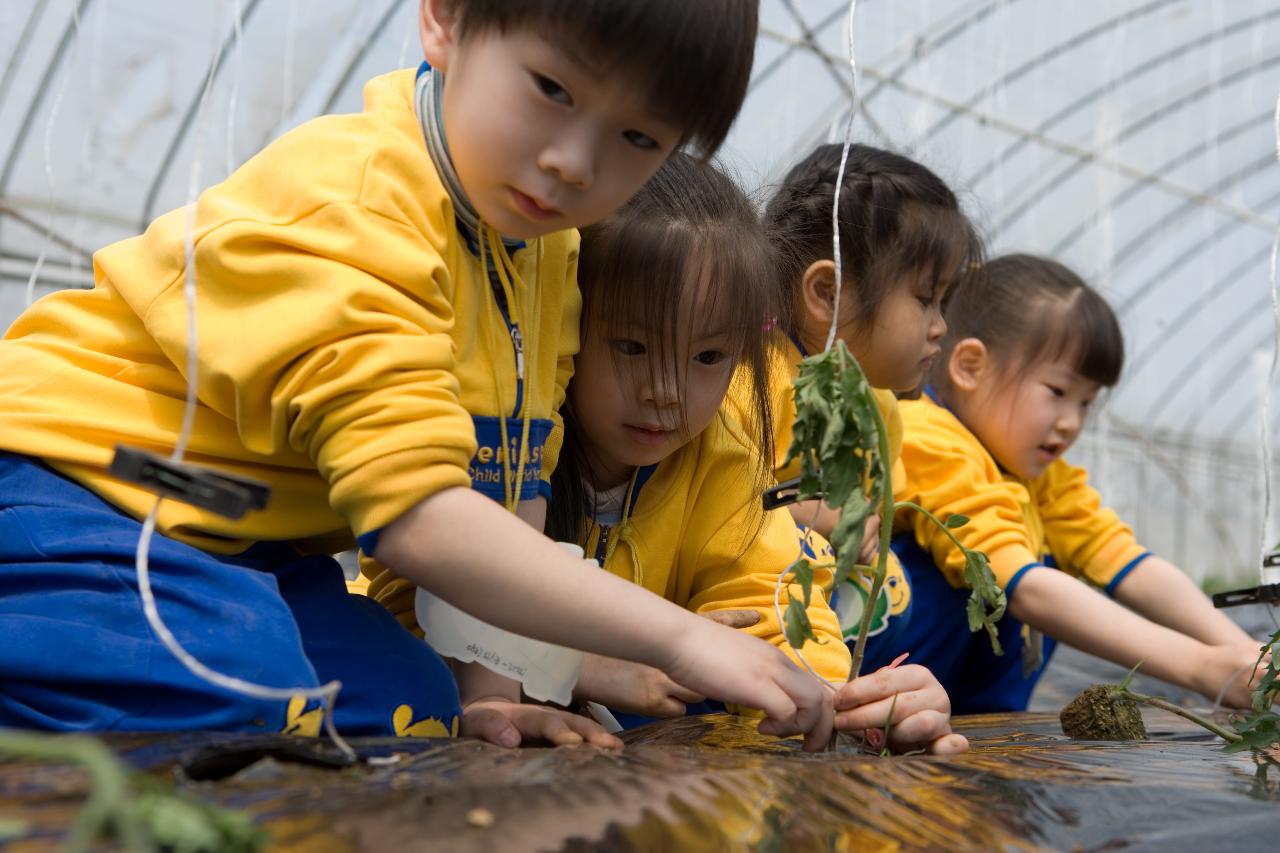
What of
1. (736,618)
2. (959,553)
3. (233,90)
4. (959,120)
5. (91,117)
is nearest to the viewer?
(736,618)

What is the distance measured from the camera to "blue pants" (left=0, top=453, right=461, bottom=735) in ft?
3.94

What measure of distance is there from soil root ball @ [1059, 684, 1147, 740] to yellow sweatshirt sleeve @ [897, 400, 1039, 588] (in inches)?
27.0

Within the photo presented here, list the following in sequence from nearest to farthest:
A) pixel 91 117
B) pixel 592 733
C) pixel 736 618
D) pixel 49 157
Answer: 1. pixel 592 733
2. pixel 736 618
3. pixel 49 157
4. pixel 91 117

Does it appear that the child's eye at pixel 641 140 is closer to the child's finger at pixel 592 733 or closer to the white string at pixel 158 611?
the white string at pixel 158 611

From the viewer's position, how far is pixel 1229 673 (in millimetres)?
2244

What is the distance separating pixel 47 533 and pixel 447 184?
541mm

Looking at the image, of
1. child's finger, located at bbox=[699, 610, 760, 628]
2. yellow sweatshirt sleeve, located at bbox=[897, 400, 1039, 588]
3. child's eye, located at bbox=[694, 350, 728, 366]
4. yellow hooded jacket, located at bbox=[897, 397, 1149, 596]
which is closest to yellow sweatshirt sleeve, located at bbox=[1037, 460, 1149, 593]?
yellow hooded jacket, located at bbox=[897, 397, 1149, 596]

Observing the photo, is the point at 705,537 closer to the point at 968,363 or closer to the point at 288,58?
the point at 968,363

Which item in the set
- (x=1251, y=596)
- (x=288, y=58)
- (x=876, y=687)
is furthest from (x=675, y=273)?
(x=288, y=58)

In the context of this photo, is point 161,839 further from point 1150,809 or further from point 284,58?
point 284,58

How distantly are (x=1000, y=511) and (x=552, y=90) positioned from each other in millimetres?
1619

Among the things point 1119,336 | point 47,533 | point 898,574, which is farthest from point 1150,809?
point 1119,336

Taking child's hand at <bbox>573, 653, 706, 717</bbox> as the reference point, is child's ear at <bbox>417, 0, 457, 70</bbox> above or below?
above

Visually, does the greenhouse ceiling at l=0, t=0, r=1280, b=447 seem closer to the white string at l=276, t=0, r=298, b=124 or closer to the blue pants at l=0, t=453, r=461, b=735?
the white string at l=276, t=0, r=298, b=124
